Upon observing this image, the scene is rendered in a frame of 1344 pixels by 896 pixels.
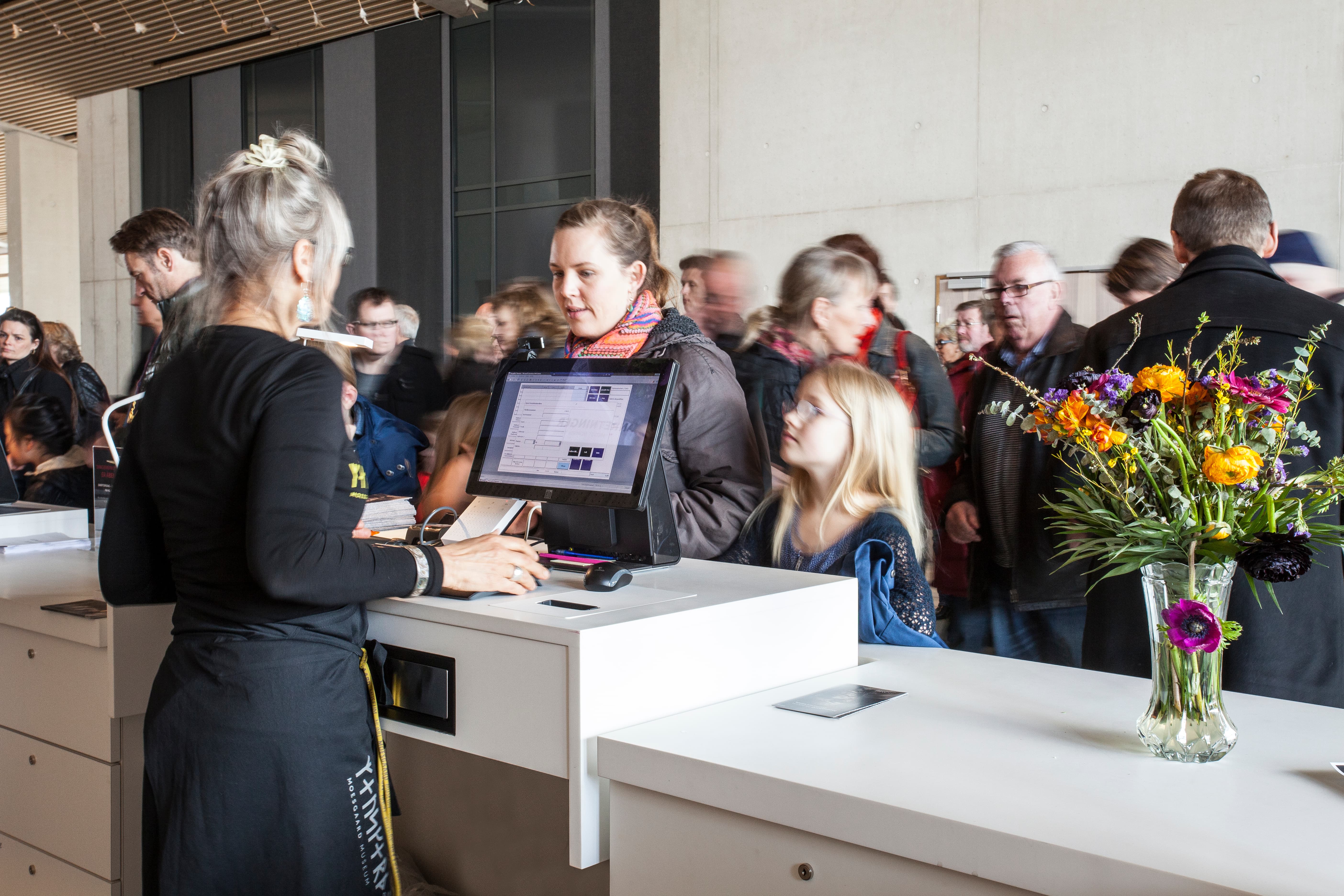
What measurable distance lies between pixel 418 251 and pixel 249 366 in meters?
6.47

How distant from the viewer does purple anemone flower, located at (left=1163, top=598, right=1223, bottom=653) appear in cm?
112

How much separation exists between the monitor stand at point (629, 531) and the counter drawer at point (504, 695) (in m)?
0.32

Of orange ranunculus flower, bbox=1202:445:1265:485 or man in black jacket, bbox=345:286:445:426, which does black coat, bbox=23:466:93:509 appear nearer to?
man in black jacket, bbox=345:286:445:426

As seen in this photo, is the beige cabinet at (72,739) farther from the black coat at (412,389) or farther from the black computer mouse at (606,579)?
the black coat at (412,389)

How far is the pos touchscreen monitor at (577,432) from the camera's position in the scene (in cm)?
158

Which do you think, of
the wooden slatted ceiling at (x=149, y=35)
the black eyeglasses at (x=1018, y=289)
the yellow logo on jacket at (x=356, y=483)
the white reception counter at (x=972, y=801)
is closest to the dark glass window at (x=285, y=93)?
the wooden slatted ceiling at (x=149, y=35)

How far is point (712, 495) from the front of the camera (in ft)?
6.50

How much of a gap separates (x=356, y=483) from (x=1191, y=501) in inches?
45.2

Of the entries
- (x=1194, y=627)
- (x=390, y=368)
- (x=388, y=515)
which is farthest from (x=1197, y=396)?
(x=390, y=368)

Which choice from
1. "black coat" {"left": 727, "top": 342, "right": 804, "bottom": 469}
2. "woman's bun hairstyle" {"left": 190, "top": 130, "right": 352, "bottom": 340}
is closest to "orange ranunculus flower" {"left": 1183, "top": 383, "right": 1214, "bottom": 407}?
"woman's bun hairstyle" {"left": 190, "top": 130, "right": 352, "bottom": 340}

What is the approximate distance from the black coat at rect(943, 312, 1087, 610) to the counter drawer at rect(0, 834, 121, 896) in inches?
82.4

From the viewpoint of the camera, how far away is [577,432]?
1661 mm

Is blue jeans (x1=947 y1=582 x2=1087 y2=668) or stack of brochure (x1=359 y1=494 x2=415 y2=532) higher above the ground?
stack of brochure (x1=359 y1=494 x2=415 y2=532)

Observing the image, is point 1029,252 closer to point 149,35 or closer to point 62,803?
point 62,803
